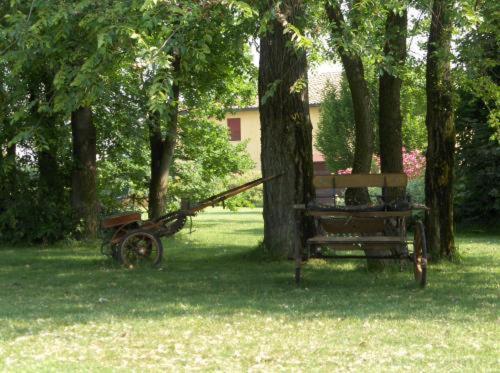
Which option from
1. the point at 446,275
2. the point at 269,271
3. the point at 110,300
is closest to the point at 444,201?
the point at 446,275

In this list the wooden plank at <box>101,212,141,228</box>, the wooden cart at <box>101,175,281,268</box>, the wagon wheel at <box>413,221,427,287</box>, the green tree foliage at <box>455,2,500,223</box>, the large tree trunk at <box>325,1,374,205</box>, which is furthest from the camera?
the green tree foliage at <box>455,2,500,223</box>

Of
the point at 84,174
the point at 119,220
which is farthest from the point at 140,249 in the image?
the point at 84,174

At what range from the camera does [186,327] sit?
24.2 ft

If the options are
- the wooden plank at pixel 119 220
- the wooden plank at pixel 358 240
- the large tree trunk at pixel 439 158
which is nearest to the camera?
the wooden plank at pixel 358 240

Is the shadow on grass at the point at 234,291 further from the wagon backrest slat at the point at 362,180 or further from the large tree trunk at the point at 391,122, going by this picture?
the large tree trunk at the point at 391,122

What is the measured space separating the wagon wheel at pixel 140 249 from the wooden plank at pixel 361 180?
298 cm

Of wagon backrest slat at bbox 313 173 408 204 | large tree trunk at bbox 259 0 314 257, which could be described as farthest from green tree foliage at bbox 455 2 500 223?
wagon backrest slat at bbox 313 173 408 204

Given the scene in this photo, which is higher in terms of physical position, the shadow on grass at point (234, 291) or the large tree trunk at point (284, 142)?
the large tree trunk at point (284, 142)

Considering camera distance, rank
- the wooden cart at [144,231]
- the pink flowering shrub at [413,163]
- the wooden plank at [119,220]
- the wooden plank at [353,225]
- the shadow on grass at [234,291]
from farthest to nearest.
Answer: the pink flowering shrub at [413,163] → the wooden plank at [119,220] → the wooden cart at [144,231] → the wooden plank at [353,225] → the shadow on grass at [234,291]

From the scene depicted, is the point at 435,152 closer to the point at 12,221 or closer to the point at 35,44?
the point at 35,44

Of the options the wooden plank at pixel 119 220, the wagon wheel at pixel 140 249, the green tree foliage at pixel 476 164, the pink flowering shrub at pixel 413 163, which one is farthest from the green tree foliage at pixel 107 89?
the pink flowering shrub at pixel 413 163

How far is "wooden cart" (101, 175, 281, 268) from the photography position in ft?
40.9

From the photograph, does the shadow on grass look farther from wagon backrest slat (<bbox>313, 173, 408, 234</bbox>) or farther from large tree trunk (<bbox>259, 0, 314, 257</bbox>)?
large tree trunk (<bbox>259, 0, 314, 257</bbox>)

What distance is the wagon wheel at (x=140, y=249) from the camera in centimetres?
1250
